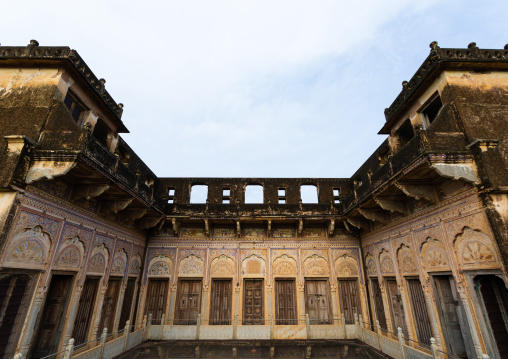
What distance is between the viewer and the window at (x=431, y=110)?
7.32 meters

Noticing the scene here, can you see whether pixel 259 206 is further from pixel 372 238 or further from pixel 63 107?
pixel 63 107

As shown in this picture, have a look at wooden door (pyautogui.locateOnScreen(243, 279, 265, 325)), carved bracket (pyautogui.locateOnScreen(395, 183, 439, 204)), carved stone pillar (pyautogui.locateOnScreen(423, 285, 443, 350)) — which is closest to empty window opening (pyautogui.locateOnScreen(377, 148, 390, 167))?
carved bracket (pyautogui.locateOnScreen(395, 183, 439, 204))

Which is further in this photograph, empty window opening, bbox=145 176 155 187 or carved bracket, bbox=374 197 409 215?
empty window opening, bbox=145 176 155 187

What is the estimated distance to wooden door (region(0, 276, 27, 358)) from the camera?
538 centimetres

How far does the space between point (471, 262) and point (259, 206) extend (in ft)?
25.6

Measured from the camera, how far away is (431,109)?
25.4ft

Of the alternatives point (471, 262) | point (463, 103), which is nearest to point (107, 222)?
point (471, 262)

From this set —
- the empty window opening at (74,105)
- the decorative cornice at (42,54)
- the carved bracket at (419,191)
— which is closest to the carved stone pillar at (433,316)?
the carved bracket at (419,191)

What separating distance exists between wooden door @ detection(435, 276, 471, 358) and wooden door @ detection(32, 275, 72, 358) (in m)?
10.4

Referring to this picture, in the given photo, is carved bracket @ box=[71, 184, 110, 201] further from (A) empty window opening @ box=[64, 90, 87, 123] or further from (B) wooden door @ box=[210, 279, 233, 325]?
(B) wooden door @ box=[210, 279, 233, 325]

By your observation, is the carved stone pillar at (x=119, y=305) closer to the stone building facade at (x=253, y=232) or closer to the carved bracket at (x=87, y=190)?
the stone building facade at (x=253, y=232)

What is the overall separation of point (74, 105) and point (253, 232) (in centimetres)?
865

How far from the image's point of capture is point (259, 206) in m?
11.9

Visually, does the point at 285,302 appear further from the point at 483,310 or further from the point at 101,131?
the point at 101,131
